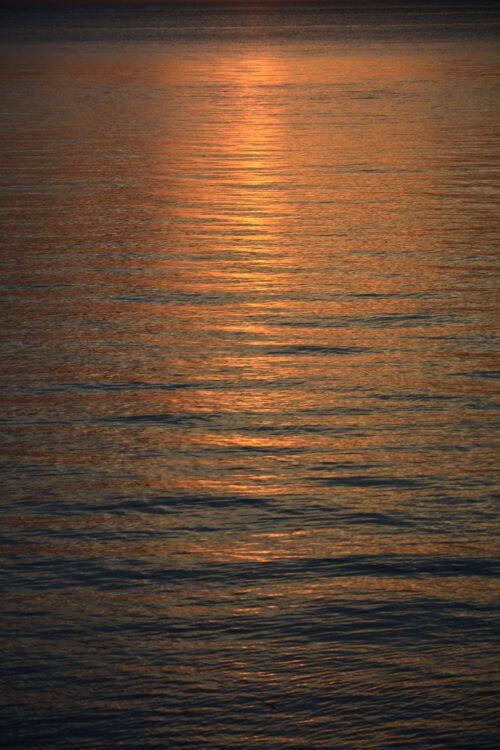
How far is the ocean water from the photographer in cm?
212

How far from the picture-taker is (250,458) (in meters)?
3.23

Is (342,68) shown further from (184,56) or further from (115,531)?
(115,531)

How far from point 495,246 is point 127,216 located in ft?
6.72

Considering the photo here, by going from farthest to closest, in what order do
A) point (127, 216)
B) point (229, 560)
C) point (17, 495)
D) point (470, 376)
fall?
point (127, 216) < point (470, 376) < point (17, 495) < point (229, 560)

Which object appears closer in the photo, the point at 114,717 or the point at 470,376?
the point at 114,717

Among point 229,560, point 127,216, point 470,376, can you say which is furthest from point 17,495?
point 127,216

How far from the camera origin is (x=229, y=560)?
8.65ft

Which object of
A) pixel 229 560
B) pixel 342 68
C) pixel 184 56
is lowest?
pixel 229 560

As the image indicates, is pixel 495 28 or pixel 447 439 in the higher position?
pixel 495 28

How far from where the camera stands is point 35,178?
27.2 ft

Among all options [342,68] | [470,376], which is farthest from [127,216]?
[342,68]

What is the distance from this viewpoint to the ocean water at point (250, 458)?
2121 mm

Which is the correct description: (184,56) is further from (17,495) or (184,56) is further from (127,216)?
(17,495)

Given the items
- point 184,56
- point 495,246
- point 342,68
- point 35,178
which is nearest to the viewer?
point 495,246
